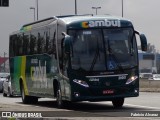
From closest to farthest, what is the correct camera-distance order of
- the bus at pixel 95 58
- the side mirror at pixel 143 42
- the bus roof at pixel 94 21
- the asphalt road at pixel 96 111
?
1. the asphalt road at pixel 96 111
2. the bus at pixel 95 58
3. the bus roof at pixel 94 21
4. the side mirror at pixel 143 42

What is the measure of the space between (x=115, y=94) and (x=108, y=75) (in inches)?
29.5

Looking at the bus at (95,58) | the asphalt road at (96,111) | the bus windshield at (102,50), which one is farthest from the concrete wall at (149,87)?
the bus windshield at (102,50)

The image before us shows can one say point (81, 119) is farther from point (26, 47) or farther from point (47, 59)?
point (26, 47)

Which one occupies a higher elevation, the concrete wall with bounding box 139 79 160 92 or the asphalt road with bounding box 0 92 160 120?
the asphalt road with bounding box 0 92 160 120

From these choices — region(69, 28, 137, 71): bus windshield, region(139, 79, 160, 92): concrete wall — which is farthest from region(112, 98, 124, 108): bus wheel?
region(139, 79, 160, 92): concrete wall

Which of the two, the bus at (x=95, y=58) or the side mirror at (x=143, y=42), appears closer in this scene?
the bus at (x=95, y=58)

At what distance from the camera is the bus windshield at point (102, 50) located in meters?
20.0

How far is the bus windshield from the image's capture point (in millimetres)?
19969

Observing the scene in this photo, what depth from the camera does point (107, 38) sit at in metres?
20.3

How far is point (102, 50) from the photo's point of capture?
66.2ft

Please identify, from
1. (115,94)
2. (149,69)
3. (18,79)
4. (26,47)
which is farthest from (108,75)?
(149,69)

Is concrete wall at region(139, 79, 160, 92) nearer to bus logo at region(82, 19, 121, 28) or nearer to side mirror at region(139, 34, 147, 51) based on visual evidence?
side mirror at region(139, 34, 147, 51)

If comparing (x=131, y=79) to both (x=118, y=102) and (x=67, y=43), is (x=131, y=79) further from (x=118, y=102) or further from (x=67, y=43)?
(x=67, y=43)

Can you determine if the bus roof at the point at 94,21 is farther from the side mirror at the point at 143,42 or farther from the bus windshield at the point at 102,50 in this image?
the side mirror at the point at 143,42
